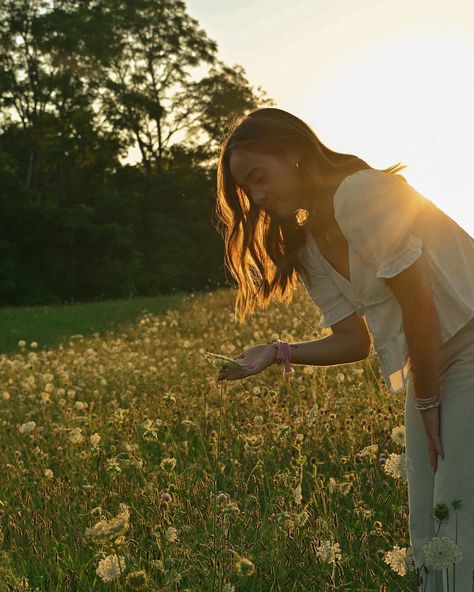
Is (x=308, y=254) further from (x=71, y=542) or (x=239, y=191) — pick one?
(x=71, y=542)

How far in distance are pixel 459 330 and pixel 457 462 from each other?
37cm

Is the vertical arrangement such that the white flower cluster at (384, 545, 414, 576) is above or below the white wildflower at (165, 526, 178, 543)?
below

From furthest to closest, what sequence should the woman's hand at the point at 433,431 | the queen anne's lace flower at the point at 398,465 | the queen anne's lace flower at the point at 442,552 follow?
the queen anne's lace flower at the point at 398,465
the woman's hand at the point at 433,431
the queen anne's lace flower at the point at 442,552

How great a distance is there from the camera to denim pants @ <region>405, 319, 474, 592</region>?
7.56 ft

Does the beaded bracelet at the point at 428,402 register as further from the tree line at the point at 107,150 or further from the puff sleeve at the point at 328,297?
the tree line at the point at 107,150

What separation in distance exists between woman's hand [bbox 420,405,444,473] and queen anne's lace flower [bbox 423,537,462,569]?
1.27 feet

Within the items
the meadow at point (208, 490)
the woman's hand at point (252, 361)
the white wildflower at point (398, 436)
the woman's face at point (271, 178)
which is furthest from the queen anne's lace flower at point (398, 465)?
the woman's face at point (271, 178)

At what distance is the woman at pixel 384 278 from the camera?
2316 millimetres

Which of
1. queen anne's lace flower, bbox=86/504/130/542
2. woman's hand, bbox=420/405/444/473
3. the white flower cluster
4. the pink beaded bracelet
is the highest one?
the pink beaded bracelet

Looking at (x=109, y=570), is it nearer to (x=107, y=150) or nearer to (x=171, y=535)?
(x=171, y=535)

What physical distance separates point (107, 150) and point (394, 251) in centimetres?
4145

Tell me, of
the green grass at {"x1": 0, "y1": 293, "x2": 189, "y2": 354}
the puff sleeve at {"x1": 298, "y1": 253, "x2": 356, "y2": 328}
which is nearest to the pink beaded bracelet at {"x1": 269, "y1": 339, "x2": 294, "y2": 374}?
the puff sleeve at {"x1": 298, "y1": 253, "x2": 356, "y2": 328}

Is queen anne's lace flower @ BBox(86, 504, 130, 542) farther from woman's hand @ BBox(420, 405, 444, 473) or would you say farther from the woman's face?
the woman's face

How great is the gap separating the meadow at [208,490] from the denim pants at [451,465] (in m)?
0.09
